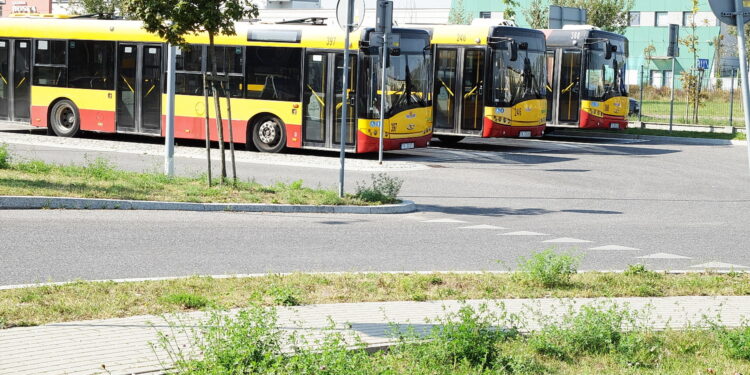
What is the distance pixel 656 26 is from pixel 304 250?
73629mm

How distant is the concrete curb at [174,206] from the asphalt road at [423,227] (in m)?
0.33

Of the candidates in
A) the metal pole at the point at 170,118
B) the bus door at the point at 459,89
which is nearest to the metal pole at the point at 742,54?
the metal pole at the point at 170,118

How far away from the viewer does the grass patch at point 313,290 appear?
8.48 metres

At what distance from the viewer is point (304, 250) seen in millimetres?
12375

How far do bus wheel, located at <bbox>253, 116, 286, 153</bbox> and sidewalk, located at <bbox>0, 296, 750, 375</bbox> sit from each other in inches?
643

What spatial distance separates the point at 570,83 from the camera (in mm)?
33500

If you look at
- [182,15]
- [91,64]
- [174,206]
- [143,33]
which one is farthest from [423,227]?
[91,64]

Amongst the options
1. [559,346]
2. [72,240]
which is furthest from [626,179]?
[559,346]

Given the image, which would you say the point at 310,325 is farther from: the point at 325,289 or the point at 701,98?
the point at 701,98

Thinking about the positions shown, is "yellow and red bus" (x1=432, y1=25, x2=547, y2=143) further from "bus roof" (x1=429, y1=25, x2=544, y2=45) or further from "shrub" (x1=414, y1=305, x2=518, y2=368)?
"shrub" (x1=414, y1=305, x2=518, y2=368)

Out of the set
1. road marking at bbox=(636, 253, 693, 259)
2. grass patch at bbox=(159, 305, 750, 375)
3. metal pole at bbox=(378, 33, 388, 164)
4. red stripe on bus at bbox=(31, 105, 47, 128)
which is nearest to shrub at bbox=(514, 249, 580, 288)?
grass patch at bbox=(159, 305, 750, 375)

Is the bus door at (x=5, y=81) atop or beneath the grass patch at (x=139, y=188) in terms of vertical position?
atop

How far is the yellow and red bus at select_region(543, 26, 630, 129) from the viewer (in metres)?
33.3

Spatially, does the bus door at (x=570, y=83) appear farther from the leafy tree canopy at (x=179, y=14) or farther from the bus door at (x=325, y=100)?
the leafy tree canopy at (x=179, y=14)
